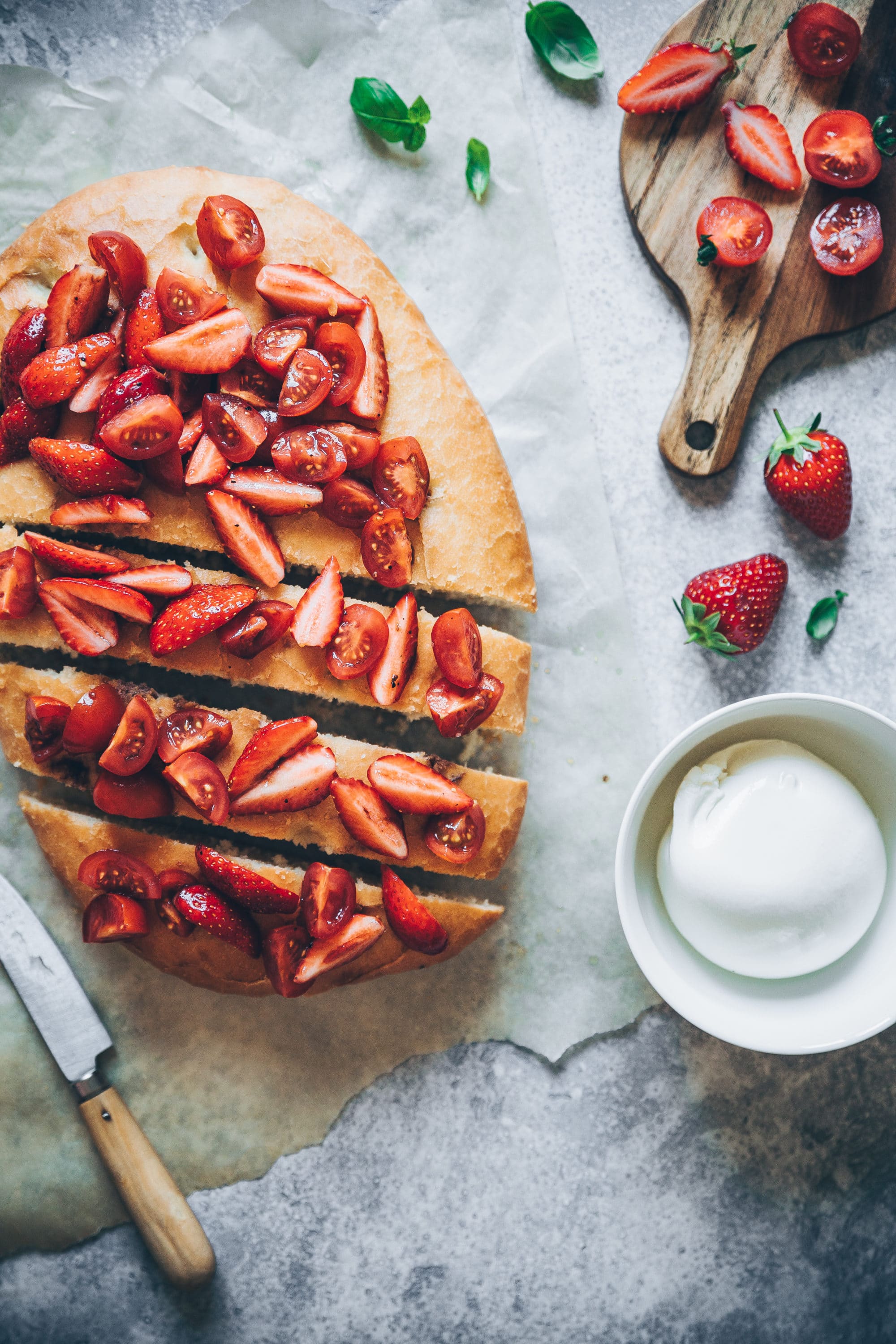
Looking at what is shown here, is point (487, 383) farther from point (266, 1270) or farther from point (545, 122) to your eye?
point (266, 1270)

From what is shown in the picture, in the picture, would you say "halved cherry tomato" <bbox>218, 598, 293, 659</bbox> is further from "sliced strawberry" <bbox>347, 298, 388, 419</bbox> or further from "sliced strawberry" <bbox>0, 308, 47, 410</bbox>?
"sliced strawberry" <bbox>0, 308, 47, 410</bbox>

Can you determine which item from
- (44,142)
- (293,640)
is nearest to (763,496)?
(293,640)

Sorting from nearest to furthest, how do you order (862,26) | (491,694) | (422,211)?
(491,694) < (862,26) < (422,211)

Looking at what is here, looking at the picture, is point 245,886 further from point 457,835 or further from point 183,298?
point 183,298

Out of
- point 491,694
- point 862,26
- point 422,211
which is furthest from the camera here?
point 422,211

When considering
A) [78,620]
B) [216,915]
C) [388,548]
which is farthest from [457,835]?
[78,620]
